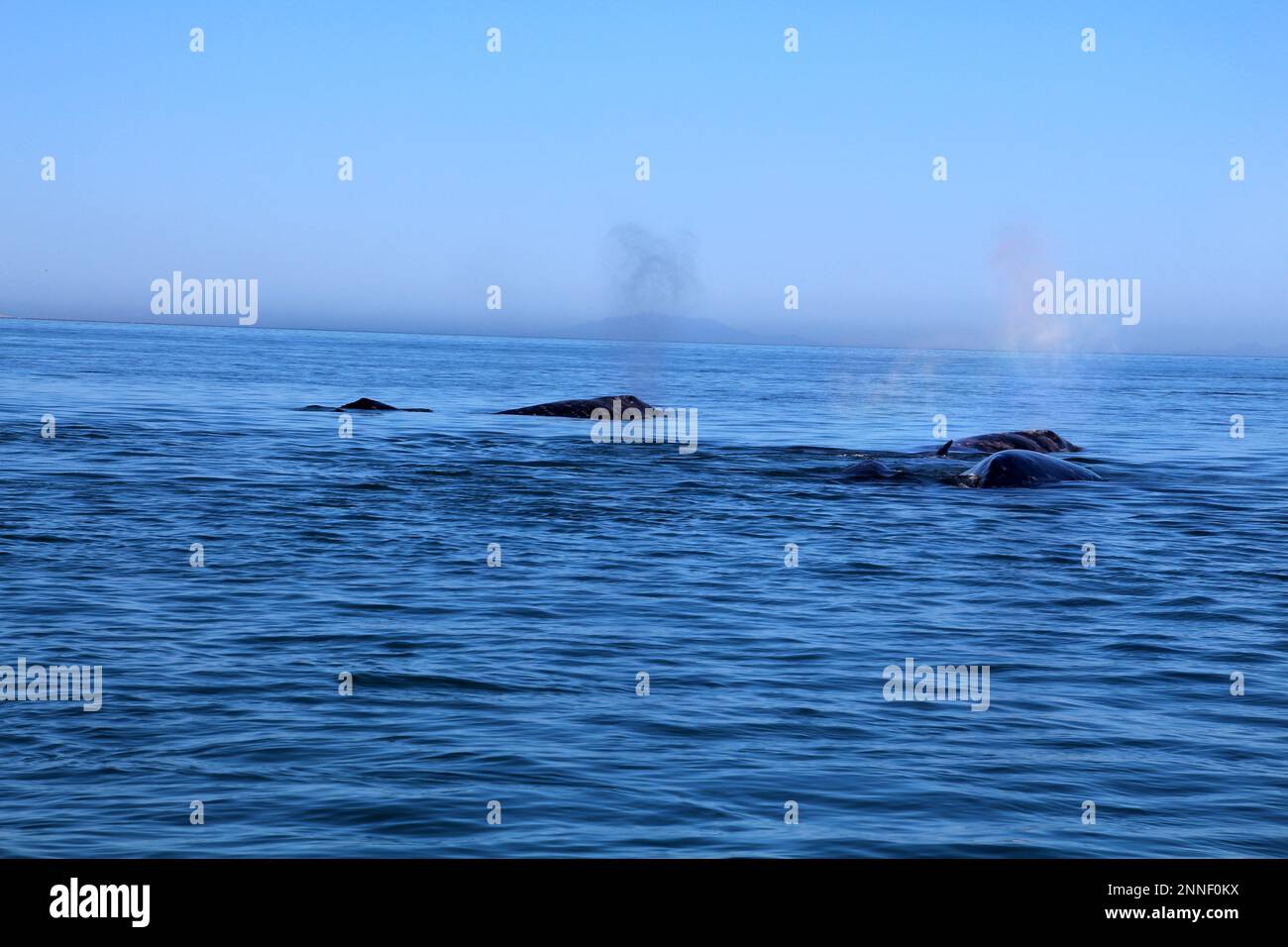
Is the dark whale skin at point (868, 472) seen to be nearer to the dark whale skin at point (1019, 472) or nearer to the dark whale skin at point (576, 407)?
the dark whale skin at point (1019, 472)

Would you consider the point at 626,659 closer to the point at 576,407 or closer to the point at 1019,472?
the point at 1019,472

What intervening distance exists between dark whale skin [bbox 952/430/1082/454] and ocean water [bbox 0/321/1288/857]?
17.5 feet

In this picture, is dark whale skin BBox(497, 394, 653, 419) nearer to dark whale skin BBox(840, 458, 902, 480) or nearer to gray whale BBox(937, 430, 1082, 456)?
gray whale BBox(937, 430, 1082, 456)

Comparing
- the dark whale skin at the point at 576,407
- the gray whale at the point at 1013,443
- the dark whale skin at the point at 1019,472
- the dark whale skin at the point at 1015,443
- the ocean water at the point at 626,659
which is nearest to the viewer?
the ocean water at the point at 626,659

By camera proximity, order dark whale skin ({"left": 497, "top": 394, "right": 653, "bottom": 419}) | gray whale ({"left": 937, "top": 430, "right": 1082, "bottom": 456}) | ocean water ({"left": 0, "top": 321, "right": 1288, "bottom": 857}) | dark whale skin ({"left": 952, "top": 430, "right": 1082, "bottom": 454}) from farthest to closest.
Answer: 1. dark whale skin ({"left": 497, "top": 394, "right": 653, "bottom": 419})
2. dark whale skin ({"left": 952, "top": 430, "right": 1082, "bottom": 454})
3. gray whale ({"left": 937, "top": 430, "right": 1082, "bottom": 456})
4. ocean water ({"left": 0, "top": 321, "right": 1288, "bottom": 857})

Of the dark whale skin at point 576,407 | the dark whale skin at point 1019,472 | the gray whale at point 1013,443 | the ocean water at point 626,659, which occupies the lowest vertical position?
the ocean water at point 626,659

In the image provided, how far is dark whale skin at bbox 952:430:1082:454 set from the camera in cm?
3461

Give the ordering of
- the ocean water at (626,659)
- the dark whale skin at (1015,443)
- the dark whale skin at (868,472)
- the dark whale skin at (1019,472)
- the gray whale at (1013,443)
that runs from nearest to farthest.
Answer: the ocean water at (626,659) < the dark whale skin at (1019,472) < the dark whale skin at (868,472) < the gray whale at (1013,443) < the dark whale skin at (1015,443)

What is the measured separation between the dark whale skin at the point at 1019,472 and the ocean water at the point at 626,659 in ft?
2.75

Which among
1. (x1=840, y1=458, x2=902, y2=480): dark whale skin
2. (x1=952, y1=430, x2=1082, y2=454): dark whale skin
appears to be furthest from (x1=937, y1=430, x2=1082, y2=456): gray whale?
(x1=840, y1=458, x2=902, y2=480): dark whale skin

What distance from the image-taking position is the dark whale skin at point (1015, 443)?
34.6 meters

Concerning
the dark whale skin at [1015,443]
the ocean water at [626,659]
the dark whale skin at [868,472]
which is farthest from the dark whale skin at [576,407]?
the dark whale skin at [868,472]

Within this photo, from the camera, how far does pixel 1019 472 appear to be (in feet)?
93.7
